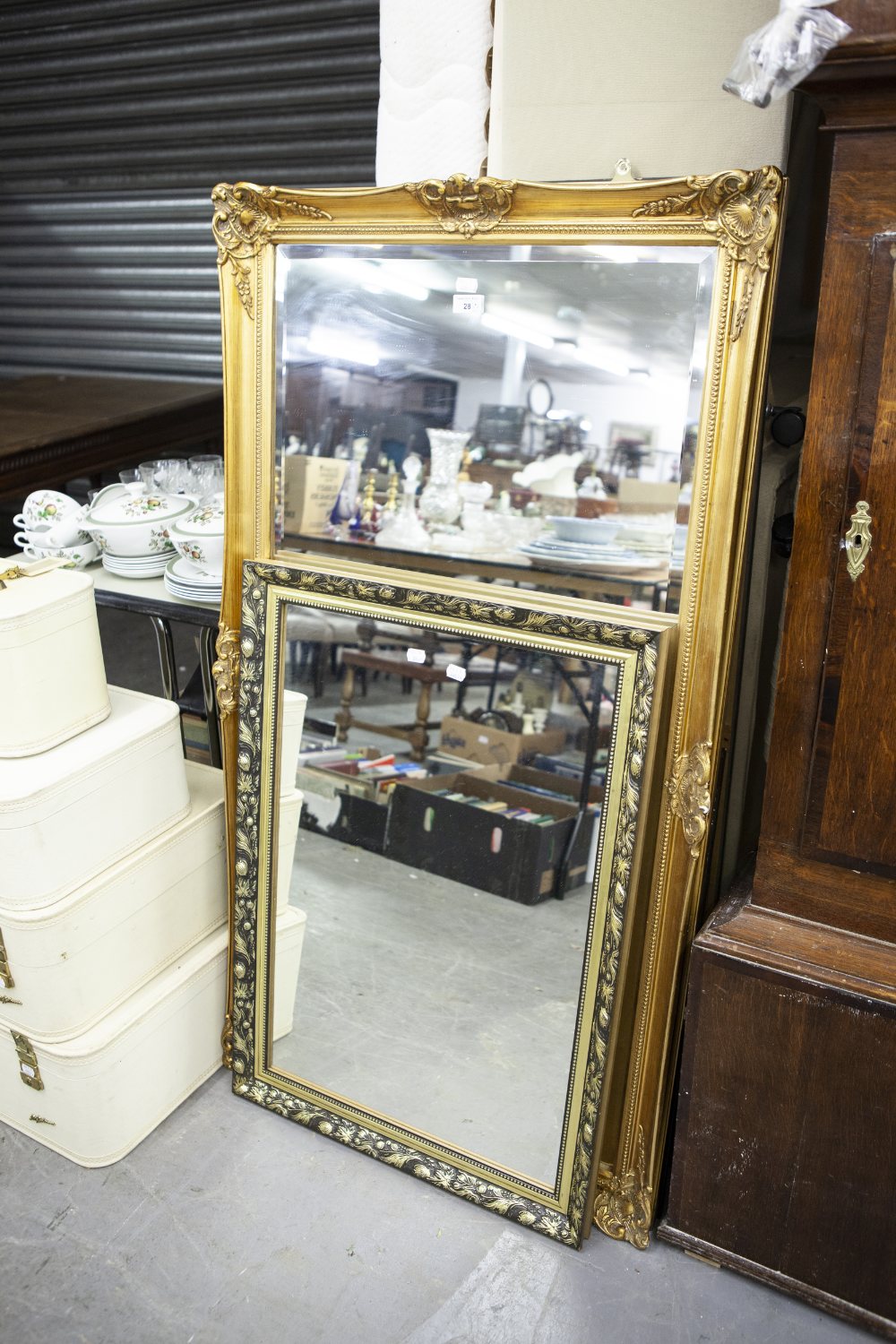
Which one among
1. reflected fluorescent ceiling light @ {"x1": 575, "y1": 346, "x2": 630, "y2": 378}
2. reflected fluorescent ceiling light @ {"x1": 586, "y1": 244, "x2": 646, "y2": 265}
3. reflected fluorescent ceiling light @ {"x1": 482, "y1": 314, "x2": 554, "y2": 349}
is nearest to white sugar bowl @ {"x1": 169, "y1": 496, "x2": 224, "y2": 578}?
reflected fluorescent ceiling light @ {"x1": 482, "y1": 314, "x2": 554, "y2": 349}

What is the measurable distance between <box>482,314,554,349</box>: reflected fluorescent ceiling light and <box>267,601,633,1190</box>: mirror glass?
493 mm

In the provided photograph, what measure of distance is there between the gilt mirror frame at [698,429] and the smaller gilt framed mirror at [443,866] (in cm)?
→ 6

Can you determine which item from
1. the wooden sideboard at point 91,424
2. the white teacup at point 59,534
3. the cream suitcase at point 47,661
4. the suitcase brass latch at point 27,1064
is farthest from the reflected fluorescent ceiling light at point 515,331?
the wooden sideboard at point 91,424

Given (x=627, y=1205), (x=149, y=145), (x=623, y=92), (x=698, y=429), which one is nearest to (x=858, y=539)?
(x=698, y=429)

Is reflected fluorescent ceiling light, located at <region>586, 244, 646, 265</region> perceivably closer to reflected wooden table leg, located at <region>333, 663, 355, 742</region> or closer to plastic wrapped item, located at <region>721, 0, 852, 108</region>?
plastic wrapped item, located at <region>721, 0, 852, 108</region>

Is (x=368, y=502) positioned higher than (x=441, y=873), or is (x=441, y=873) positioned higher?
(x=368, y=502)

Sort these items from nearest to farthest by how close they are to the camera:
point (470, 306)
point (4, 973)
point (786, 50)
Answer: point (786, 50) < point (470, 306) < point (4, 973)

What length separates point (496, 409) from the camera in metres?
1.70

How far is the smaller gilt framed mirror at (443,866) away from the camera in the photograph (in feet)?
5.07

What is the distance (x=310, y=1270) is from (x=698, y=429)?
4.60ft

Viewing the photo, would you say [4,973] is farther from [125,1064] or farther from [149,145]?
[149,145]

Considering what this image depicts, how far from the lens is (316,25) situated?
9.96 ft

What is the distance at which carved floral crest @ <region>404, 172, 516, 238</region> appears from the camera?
1.45m

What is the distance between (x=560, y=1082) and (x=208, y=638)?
1247 millimetres
